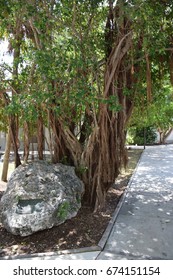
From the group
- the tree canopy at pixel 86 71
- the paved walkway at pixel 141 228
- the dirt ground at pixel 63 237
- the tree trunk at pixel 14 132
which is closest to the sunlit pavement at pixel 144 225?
the paved walkway at pixel 141 228

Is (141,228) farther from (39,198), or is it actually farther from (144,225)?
(39,198)

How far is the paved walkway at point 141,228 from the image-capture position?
3.14 meters

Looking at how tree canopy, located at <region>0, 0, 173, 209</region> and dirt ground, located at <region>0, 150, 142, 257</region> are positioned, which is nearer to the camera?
dirt ground, located at <region>0, 150, 142, 257</region>

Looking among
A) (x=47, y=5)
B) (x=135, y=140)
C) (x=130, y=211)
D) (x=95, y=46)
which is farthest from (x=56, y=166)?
(x=135, y=140)

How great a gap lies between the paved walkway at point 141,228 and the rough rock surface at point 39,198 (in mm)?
523

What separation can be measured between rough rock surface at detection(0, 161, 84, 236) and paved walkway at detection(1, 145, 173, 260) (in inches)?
20.6

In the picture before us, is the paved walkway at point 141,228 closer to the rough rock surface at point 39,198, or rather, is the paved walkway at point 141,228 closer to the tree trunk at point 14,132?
the rough rock surface at point 39,198

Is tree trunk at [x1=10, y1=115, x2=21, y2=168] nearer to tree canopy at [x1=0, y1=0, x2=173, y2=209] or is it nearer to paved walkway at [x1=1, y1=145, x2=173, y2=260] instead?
tree canopy at [x1=0, y1=0, x2=173, y2=209]

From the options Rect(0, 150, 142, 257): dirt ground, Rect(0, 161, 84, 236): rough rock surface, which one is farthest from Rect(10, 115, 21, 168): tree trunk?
Rect(0, 150, 142, 257): dirt ground

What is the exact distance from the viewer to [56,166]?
4562mm

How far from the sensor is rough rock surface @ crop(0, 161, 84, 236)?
11.3 feet

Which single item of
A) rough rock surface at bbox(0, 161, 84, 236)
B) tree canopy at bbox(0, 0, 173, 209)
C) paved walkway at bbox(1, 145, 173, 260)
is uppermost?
tree canopy at bbox(0, 0, 173, 209)
